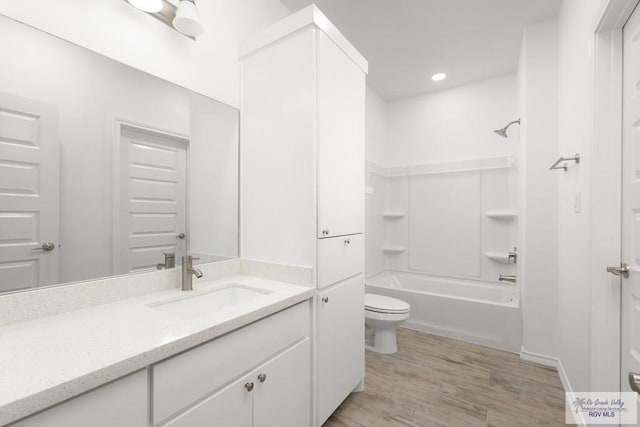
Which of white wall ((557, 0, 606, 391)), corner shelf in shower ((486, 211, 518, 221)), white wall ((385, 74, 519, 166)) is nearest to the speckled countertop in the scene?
white wall ((557, 0, 606, 391))

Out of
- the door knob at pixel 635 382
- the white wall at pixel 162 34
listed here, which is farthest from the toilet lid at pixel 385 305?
the white wall at pixel 162 34

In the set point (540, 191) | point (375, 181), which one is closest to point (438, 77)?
point (375, 181)

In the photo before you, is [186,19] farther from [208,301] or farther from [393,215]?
[393,215]

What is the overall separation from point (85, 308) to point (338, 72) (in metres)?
1.68

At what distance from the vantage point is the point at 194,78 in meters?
1.51

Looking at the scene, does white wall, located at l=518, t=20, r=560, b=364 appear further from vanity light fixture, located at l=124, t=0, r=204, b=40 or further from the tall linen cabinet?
vanity light fixture, located at l=124, t=0, r=204, b=40

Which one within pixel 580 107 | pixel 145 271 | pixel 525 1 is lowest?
pixel 145 271

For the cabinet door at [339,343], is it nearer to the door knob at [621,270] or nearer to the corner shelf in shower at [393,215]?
the door knob at [621,270]

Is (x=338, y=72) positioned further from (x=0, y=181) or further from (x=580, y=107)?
(x=0, y=181)

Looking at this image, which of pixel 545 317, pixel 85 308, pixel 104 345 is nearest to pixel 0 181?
pixel 85 308

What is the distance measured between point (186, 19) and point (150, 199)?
2.90 feet

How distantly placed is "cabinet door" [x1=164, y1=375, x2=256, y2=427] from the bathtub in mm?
2210

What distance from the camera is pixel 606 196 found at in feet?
4.18

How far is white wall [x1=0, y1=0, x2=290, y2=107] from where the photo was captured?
3.47ft
